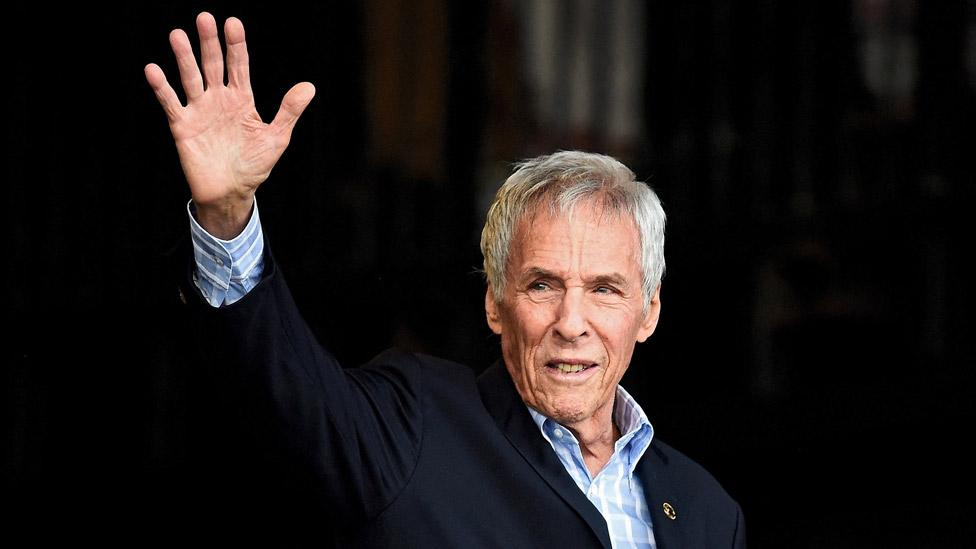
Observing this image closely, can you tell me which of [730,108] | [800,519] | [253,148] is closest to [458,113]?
[730,108]

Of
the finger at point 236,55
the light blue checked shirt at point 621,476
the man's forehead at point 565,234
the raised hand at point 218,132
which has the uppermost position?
the finger at point 236,55

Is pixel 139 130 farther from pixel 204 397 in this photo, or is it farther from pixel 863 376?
pixel 863 376

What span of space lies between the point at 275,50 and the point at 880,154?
1.63m

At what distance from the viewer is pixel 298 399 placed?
2375 mm

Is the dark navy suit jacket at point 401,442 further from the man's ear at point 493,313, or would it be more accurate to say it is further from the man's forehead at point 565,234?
the man's forehead at point 565,234

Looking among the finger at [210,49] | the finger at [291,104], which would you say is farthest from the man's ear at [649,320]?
the finger at [210,49]

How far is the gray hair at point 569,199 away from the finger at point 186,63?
0.65 metres

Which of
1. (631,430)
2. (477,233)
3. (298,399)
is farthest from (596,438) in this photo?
(477,233)

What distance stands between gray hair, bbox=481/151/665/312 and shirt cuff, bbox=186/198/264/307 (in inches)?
21.6

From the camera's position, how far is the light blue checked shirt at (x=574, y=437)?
2342 mm

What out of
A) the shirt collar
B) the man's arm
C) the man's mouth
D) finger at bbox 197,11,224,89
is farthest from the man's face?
finger at bbox 197,11,224,89

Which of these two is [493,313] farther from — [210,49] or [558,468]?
[210,49]

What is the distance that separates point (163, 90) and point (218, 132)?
0.33 ft

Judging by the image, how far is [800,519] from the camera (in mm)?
4242
